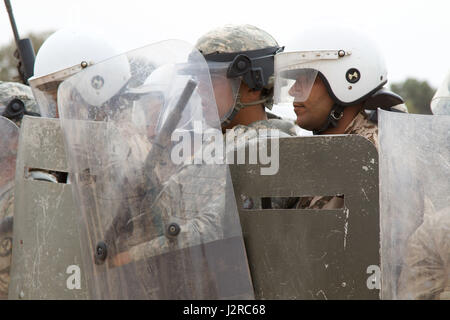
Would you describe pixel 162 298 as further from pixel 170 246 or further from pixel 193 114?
pixel 193 114

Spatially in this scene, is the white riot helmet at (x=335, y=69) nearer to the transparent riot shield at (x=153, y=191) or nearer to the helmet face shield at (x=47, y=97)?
the transparent riot shield at (x=153, y=191)

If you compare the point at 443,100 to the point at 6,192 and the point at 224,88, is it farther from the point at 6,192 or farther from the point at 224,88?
the point at 6,192

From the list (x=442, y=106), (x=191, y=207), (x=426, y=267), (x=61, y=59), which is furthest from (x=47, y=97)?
(x=426, y=267)

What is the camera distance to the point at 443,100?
13.0 feet

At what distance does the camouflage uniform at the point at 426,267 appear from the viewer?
2678mm

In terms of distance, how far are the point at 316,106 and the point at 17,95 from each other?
2130 mm

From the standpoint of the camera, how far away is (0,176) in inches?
137

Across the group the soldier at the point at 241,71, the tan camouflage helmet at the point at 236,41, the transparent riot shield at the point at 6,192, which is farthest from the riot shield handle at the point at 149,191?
the tan camouflage helmet at the point at 236,41

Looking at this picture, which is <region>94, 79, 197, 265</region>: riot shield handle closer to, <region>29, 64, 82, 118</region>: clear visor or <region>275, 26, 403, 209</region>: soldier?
<region>275, 26, 403, 209</region>: soldier

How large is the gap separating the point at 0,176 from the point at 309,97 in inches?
65.4

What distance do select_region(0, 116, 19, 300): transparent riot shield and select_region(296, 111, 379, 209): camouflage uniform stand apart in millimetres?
1397

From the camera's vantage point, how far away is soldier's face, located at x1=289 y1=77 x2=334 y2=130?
3.86m

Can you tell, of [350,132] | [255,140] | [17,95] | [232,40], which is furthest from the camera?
[17,95]
